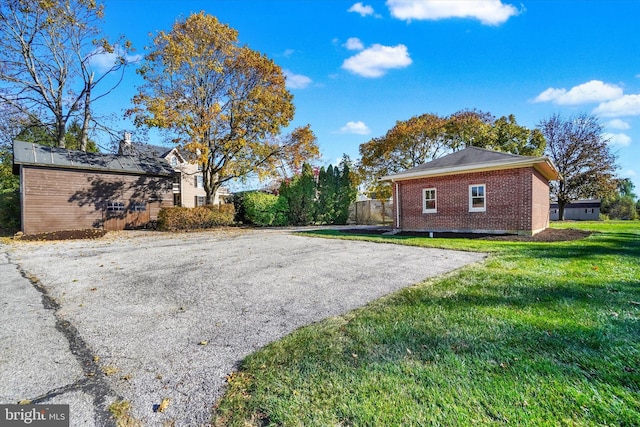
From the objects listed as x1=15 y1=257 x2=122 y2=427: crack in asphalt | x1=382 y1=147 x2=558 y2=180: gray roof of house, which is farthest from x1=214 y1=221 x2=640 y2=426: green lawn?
x1=382 y1=147 x2=558 y2=180: gray roof of house

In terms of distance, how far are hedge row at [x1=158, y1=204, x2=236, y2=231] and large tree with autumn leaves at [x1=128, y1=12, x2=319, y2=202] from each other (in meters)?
2.26

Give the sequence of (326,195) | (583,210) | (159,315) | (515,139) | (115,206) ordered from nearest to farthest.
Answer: (159,315) < (115,206) < (326,195) < (515,139) < (583,210)

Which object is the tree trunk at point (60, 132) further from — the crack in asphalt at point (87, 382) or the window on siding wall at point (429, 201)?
the window on siding wall at point (429, 201)

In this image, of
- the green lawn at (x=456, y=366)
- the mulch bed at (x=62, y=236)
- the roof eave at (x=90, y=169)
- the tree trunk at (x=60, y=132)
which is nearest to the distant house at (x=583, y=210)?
the green lawn at (x=456, y=366)

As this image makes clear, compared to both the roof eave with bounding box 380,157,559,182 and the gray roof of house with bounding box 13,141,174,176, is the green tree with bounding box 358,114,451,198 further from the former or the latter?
the gray roof of house with bounding box 13,141,174,176

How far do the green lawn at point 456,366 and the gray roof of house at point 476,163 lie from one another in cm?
729

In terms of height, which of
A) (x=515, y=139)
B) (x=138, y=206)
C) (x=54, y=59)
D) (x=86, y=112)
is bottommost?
(x=138, y=206)

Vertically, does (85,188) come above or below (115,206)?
above

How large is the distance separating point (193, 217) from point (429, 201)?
11.6 metres

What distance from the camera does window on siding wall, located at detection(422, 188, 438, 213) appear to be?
1206 cm

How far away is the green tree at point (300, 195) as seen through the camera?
18.8 metres

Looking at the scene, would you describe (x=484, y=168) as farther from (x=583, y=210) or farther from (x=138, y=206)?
(x=583, y=210)

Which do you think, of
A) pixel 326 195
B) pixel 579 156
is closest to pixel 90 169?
pixel 326 195

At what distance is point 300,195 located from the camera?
18.9 metres
